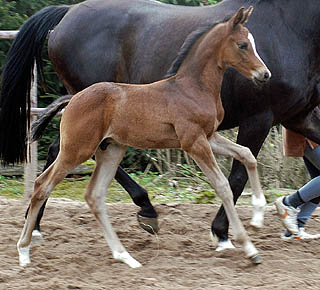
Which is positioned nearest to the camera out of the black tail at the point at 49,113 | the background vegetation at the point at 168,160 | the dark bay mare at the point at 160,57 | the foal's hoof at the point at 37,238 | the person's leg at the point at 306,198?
the black tail at the point at 49,113

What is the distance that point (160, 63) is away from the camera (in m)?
4.45

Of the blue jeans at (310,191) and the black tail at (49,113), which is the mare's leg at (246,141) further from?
the black tail at (49,113)

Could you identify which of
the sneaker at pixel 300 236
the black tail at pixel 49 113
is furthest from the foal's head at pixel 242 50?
the sneaker at pixel 300 236

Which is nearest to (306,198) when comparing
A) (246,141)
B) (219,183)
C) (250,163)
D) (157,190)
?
(246,141)

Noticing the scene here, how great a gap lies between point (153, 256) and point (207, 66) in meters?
1.24

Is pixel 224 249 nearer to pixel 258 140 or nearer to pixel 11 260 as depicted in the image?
pixel 258 140

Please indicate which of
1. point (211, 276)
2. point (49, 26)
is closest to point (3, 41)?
point (49, 26)

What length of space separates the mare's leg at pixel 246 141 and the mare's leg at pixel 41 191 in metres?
1.09

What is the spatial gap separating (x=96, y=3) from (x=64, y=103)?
1265mm

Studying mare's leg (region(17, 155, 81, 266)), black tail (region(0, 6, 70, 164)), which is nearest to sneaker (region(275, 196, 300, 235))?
mare's leg (region(17, 155, 81, 266))

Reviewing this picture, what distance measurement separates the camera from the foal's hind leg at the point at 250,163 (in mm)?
3541

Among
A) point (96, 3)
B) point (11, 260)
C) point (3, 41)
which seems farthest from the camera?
point (3, 41)

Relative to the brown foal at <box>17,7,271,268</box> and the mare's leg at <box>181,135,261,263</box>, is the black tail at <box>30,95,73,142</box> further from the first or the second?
the mare's leg at <box>181,135,261,263</box>

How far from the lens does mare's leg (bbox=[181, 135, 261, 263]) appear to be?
11.6 feet
